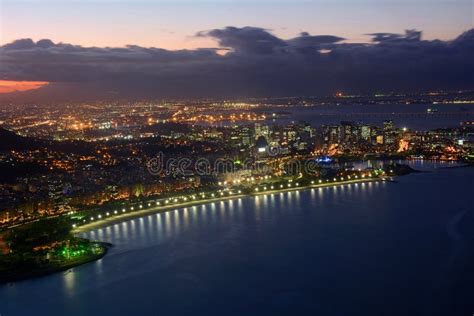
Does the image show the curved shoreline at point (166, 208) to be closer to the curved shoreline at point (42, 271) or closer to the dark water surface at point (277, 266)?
the dark water surface at point (277, 266)

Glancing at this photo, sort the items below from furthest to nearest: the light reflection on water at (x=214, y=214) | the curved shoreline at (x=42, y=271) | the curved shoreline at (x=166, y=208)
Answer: the curved shoreline at (x=166, y=208) → the light reflection on water at (x=214, y=214) → the curved shoreline at (x=42, y=271)

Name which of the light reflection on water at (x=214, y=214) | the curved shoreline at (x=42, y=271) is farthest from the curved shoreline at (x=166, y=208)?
the curved shoreline at (x=42, y=271)

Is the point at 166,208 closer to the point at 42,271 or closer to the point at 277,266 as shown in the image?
the point at 42,271

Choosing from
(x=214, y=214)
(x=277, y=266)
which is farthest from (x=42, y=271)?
(x=214, y=214)

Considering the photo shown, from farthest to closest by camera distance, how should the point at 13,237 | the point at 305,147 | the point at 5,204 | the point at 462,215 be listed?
the point at 305,147, the point at 5,204, the point at 462,215, the point at 13,237

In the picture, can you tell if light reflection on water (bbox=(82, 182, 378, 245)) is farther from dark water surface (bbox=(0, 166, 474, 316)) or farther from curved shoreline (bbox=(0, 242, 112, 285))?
curved shoreline (bbox=(0, 242, 112, 285))

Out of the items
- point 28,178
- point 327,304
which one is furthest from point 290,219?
point 28,178

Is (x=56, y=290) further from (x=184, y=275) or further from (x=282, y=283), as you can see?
(x=282, y=283)

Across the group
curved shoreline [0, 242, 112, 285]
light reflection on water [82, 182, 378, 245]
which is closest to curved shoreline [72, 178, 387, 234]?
light reflection on water [82, 182, 378, 245]
